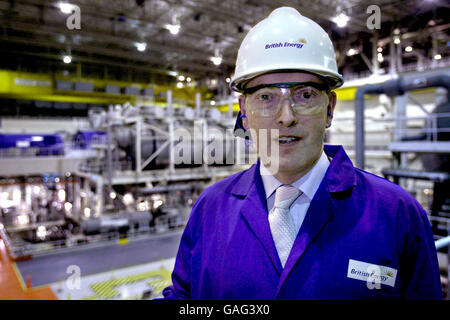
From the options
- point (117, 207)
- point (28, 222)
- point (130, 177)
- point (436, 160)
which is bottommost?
point (28, 222)

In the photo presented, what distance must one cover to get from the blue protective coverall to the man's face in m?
0.14

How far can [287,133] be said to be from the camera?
4.33 feet

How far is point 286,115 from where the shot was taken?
4.28 feet

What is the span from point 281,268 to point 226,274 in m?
0.23

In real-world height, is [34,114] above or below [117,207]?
above

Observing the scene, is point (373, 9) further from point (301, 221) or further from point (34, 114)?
point (34, 114)

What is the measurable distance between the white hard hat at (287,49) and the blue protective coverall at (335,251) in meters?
0.49

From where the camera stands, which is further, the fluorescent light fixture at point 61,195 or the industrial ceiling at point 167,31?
the fluorescent light fixture at point 61,195

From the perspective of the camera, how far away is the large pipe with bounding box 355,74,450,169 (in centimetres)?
680

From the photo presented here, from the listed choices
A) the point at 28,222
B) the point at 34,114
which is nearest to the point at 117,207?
the point at 28,222

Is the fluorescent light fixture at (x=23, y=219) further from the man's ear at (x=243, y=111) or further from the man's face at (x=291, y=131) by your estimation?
the man's face at (x=291, y=131)

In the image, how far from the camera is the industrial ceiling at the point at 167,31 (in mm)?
7215

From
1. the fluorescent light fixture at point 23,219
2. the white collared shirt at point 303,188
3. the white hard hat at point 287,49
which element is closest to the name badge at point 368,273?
the white collared shirt at point 303,188

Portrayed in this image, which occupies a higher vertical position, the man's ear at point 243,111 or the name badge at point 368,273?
the man's ear at point 243,111
